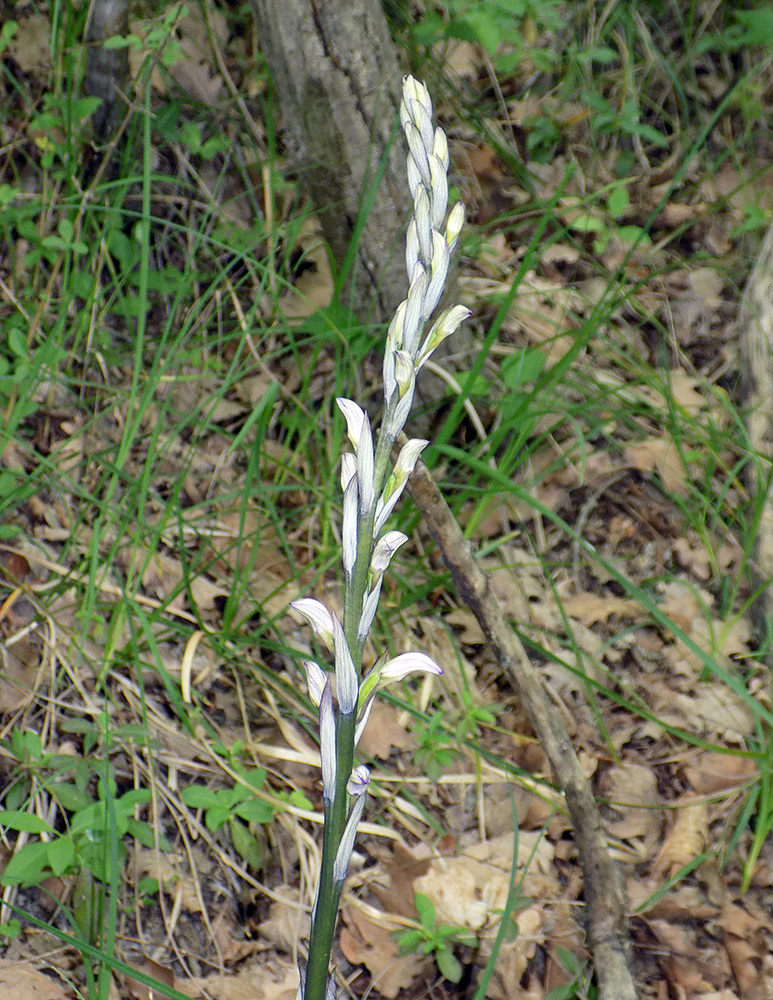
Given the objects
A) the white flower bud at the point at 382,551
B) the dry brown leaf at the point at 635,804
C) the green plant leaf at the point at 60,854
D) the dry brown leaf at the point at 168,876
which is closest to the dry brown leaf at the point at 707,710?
the dry brown leaf at the point at 635,804

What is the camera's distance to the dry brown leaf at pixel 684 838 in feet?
7.79

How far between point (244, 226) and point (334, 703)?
9.53 feet

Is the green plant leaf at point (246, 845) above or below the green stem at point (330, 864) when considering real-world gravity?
below

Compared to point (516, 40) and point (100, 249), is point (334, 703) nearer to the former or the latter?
point (100, 249)

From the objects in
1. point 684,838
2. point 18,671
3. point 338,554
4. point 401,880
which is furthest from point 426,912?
point 18,671

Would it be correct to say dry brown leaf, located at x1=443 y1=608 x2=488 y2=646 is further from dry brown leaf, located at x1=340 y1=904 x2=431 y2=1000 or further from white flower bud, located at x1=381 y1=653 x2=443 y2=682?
white flower bud, located at x1=381 y1=653 x2=443 y2=682

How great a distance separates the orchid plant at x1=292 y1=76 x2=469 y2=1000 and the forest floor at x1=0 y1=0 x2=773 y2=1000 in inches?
26.4

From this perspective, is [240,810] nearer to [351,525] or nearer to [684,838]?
[684,838]

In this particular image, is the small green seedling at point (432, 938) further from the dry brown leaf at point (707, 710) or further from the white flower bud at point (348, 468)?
the white flower bud at point (348, 468)

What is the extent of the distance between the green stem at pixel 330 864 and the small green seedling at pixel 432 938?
115 centimetres

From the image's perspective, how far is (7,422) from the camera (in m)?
2.78

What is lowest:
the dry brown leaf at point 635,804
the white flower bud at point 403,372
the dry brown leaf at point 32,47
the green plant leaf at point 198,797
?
the dry brown leaf at point 635,804

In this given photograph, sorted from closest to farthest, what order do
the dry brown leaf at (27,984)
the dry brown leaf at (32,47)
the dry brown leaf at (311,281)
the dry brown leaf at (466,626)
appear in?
the dry brown leaf at (27,984), the dry brown leaf at (466,626), the dry brown leaf at (311,281), the dry brown leaf at (32,47)

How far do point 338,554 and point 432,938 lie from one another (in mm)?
1116
